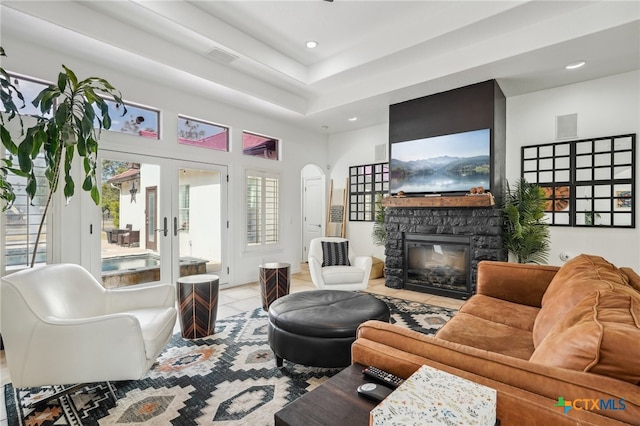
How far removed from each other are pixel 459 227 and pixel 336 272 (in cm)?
186

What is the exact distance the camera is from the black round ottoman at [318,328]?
212 centimetres

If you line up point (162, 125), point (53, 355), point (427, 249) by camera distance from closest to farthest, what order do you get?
point (53, 355) → point (162, 125) → point (427, 249)

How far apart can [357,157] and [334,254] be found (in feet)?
9.02

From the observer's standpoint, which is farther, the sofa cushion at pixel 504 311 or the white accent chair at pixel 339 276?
the white accent chair at pixel 339 276

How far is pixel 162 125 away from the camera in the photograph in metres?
4.18

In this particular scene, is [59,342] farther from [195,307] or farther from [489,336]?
[489,336]

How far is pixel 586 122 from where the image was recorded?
402cm

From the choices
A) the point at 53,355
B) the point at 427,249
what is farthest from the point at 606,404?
the point at 427,249

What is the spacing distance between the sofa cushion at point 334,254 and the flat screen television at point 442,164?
4.40 ft

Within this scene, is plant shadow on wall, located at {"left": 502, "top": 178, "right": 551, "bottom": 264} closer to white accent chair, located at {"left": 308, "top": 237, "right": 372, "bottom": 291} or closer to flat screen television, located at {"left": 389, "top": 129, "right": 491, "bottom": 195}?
flat screen television, located at {"left": 389, "top": 129, "right": 491, "bottom": 195}

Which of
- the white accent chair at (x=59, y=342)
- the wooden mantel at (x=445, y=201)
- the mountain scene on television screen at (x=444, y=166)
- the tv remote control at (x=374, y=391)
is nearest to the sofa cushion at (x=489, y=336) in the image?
the tv remote control at (x=374, y=391)

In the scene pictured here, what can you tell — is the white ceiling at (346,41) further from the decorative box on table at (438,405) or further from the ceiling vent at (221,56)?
the decorative box on table at (438,405)

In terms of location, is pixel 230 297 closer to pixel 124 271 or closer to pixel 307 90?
pixel 124 271

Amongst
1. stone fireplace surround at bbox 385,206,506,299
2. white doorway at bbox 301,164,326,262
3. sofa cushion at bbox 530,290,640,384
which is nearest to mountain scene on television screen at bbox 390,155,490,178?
stone fireplace surround at bbox 385,206,506,299
